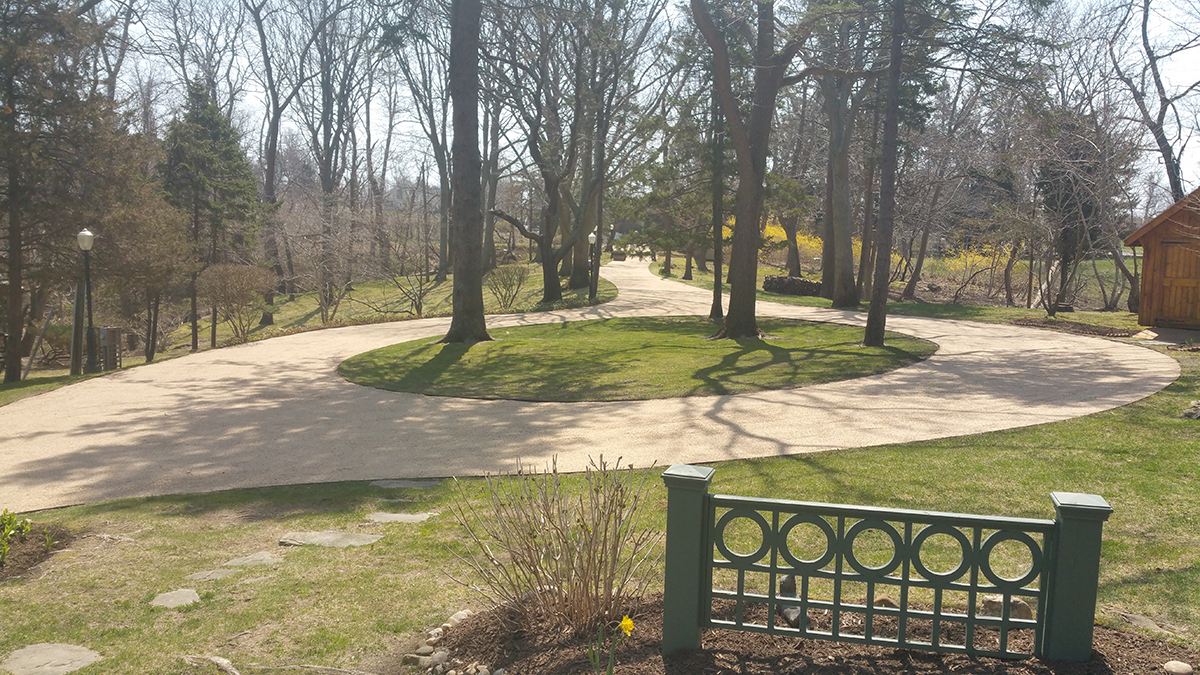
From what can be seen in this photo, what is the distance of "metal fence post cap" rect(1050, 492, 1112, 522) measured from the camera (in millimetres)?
2930

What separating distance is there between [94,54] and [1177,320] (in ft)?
81.6

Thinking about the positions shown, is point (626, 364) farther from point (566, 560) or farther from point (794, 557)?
point (794, 557)

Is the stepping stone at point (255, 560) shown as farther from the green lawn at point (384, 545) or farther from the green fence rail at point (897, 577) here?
the green fence rail at point (897, 577)

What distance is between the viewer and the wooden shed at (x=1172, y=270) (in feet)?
53.1

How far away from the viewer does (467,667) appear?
3.50 metres

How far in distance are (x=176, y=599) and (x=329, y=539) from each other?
3.71ft

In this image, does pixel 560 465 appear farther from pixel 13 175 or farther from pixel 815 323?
pixel 13 175

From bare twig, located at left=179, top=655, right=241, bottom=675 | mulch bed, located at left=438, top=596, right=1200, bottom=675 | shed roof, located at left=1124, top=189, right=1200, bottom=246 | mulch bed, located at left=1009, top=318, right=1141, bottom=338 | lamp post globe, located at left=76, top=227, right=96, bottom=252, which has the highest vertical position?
shed roof, located at left=1124, top=189, right=1200, bottom=246

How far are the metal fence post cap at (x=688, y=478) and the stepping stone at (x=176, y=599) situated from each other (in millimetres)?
2879

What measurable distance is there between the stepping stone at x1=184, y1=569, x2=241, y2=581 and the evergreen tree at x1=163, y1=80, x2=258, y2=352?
21.2 metres

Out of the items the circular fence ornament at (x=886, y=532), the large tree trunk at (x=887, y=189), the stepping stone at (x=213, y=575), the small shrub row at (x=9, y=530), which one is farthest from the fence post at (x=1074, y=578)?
the large tree trunk at (x=887, y=189)

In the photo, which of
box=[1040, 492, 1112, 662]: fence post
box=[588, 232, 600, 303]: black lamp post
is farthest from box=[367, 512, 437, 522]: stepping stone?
box=[588, 232, 600, 303]: black lamp post

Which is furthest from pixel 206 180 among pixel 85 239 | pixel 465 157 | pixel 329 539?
pixel 329 539

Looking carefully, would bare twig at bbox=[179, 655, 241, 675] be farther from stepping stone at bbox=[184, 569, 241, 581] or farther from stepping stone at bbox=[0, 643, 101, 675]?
stepping stone at bbox=[184, 569, 241, 581]
